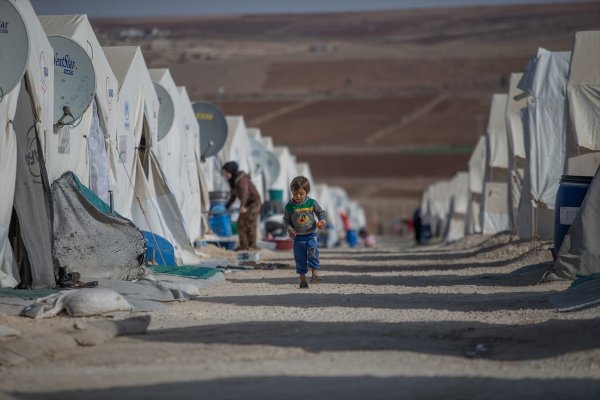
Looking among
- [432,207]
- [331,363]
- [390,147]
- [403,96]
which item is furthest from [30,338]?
[403,96]

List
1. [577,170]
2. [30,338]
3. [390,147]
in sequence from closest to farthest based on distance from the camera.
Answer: [30,338] < [577,170] < [390,147]

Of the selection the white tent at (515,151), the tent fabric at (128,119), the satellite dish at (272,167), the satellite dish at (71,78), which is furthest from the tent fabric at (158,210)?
the satellite dish at (272,167)

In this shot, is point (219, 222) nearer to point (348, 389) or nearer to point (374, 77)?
point (348, 389)

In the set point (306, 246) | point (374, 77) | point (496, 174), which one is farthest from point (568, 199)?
point (374, 77)

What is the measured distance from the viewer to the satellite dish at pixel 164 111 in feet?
57.0

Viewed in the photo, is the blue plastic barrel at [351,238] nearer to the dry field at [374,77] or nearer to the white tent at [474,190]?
the white tent at [474,190]

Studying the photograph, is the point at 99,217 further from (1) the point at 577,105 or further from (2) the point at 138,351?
(1) the point at 577,105

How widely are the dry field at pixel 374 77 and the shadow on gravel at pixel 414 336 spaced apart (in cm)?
4230

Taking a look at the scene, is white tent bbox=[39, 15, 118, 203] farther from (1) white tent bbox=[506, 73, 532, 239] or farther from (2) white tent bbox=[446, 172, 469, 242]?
(2) white tent bbox=[446, 172, 469, 242]

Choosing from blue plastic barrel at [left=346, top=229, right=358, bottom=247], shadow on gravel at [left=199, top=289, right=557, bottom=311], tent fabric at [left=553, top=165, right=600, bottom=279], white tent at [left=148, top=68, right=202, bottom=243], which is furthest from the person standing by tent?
blue plastic barrel at [left=346, top=229, right=358, bottom=247]

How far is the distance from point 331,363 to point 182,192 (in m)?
12.5

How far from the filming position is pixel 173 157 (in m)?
18.3

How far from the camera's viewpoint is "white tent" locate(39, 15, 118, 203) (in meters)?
12.1

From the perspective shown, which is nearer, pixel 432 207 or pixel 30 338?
pixel 30 338
